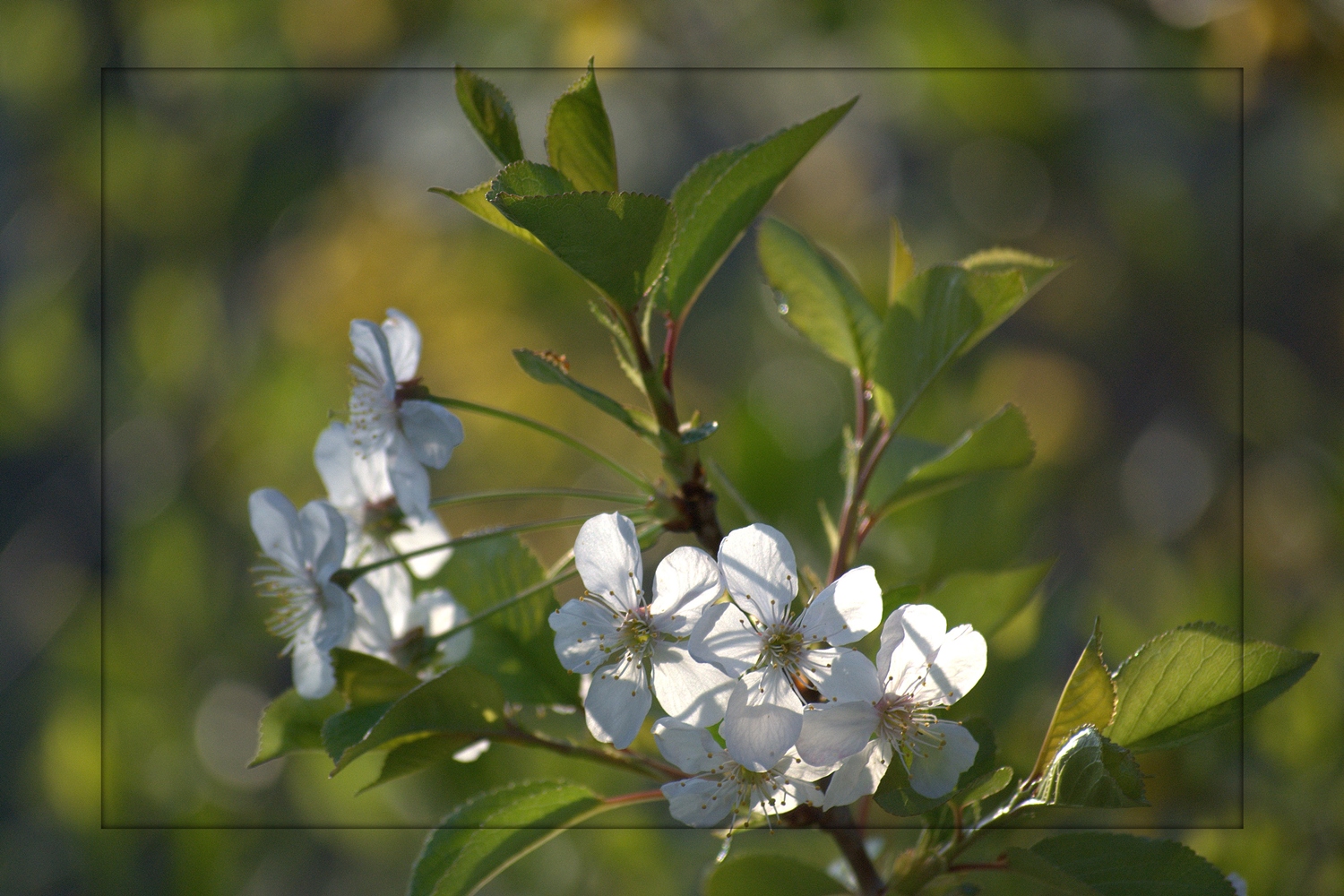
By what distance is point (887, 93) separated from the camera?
2.28 m

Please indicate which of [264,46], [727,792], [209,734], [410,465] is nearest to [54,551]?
[209,734]

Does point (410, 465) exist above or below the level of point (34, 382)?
above

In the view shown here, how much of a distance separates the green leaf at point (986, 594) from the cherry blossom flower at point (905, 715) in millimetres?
199

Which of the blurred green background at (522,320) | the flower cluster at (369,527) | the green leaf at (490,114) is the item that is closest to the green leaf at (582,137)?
the green leaf at (490,114)

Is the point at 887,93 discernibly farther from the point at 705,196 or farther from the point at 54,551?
the point at 54,551

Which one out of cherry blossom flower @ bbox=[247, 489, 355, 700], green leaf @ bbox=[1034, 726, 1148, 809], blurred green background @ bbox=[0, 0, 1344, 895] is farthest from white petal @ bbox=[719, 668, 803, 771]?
blurred green background @ bbox=[0, 0, 1344, 895]

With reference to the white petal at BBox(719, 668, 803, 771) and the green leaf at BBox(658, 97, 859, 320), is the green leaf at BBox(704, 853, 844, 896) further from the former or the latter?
the green leaf at BBox(658, 97, 859, 320)

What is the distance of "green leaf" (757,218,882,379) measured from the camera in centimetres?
63

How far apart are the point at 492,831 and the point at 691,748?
0.43 ft

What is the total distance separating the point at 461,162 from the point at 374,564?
81.1 inches

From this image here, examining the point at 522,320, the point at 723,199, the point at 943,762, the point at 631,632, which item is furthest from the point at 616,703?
the point at 522,320

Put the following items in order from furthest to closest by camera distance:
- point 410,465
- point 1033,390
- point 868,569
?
point 1033,390 → point 410,465 → point 868,569

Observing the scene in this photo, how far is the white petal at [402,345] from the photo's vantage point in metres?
0.60

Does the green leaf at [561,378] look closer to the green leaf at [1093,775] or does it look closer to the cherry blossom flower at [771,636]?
the cherry blossom flower at [771,636]
